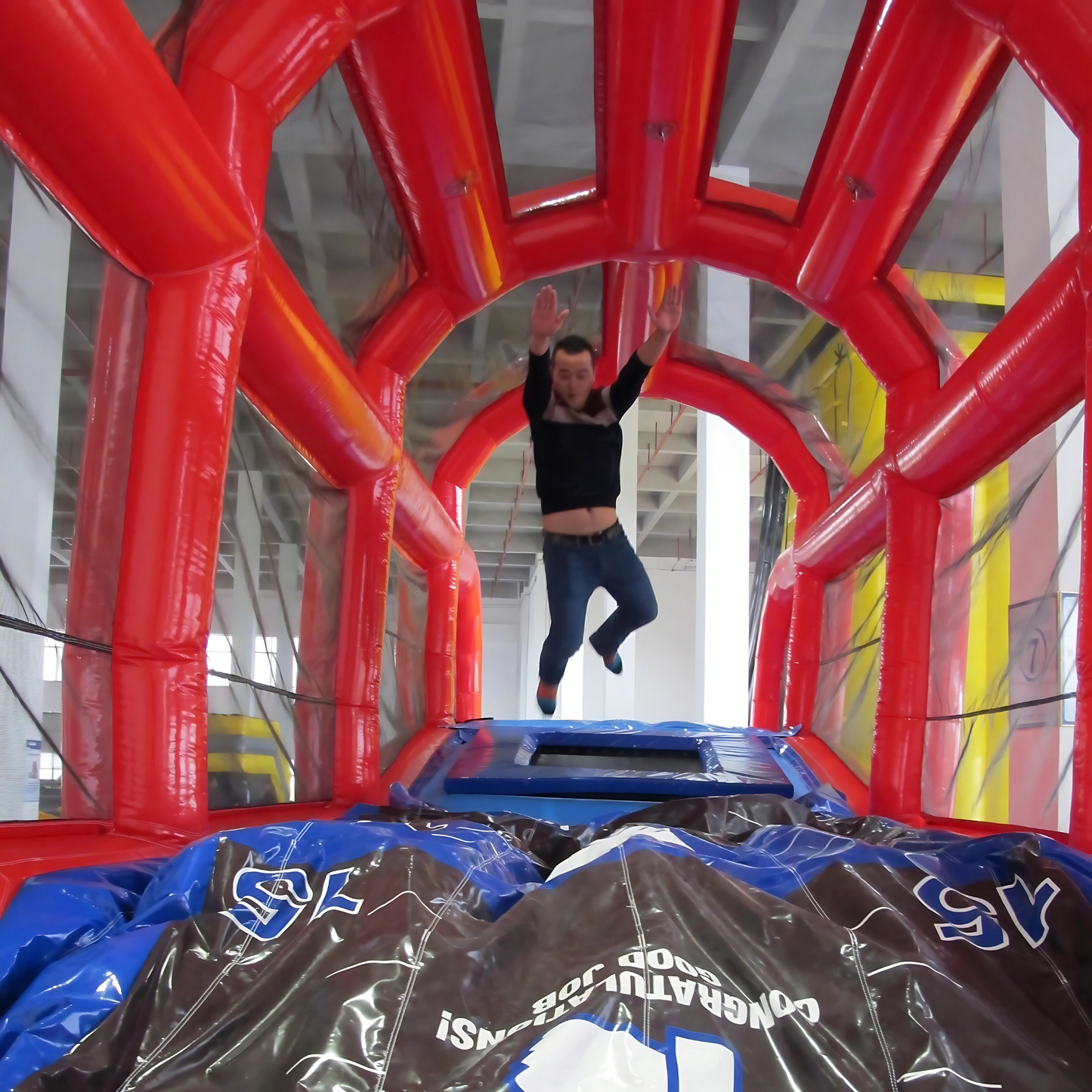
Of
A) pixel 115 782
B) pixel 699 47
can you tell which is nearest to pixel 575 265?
pixel 699 47

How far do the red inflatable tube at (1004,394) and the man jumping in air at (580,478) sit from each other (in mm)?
807

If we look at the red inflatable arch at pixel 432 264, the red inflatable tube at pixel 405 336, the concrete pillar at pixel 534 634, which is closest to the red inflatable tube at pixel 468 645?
the red inflatable arch at pixel 432 264

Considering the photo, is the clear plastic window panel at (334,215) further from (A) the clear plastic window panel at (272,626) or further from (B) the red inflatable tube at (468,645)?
(B) the red inflatable tube at (468,645)

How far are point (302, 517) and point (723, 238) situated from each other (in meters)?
1.59

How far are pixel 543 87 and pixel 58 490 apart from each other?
9.55 feet

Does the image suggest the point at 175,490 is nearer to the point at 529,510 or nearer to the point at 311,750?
the point at 311,750

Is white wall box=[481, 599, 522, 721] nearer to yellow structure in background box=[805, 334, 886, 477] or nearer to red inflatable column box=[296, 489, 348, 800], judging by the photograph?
yellow structure in background box=[805, 334, 886, 477]

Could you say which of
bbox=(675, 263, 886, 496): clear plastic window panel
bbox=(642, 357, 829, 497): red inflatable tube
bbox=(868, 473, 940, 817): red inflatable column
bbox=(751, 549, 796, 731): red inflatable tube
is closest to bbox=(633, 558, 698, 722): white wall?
bbox=(751, 549, 796, 731): red inflatable tube

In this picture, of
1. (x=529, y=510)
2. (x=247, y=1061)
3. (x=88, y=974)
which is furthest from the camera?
(x=529, y=510)

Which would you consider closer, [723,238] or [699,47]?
[699,47]

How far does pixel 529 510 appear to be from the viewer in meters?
11.6

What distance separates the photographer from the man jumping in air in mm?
3053

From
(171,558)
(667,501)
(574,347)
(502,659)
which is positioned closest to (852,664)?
(574,347)

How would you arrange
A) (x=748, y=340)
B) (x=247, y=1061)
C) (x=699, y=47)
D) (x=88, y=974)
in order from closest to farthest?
(x=247, y=1061)
(x=88, y=974)
(x=699, y=47)
(x=748, y=340)
